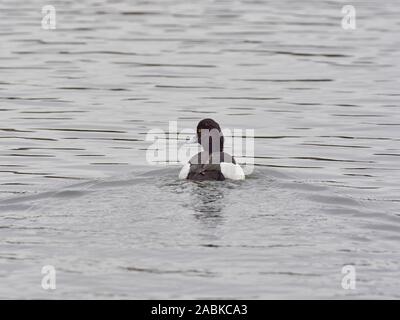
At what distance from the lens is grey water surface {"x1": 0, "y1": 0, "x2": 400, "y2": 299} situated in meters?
11.2

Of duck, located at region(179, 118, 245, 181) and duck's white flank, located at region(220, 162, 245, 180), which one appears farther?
duck's white flank, located at region(220, 162, 245, 180)

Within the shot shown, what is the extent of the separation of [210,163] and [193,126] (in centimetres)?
531

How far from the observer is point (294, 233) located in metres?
12.4

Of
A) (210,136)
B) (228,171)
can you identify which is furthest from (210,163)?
(210,136)

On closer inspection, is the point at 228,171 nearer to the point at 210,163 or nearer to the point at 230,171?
the point at 230,171

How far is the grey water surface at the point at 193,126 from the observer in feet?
36.8

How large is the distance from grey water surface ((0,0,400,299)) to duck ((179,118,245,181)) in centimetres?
20

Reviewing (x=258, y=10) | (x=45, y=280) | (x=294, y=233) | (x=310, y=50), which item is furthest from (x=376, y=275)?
(x=258, y=10)

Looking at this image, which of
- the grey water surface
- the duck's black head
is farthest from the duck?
the grey water surface

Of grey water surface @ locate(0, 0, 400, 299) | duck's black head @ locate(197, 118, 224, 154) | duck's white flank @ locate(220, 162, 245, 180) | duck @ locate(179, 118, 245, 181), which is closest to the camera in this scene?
grey water surface @ locate(0, 0, 400, 299)

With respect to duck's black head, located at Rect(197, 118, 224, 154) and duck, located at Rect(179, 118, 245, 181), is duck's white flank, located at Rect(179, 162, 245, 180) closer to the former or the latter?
duck, located at Rect(179, 118, 245, 181)

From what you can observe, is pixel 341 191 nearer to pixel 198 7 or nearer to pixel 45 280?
pixel 45 280

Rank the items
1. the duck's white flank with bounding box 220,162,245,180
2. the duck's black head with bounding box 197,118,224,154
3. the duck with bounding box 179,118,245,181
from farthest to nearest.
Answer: the duck's black head with bounding box 197,118,224,154, the duck's white flank with bounding box 220,162,245,180, the duck with bounding box 179,118,245,181

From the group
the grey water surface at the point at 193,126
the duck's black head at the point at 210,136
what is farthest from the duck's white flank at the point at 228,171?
the duck's black head at the point at 210,136
